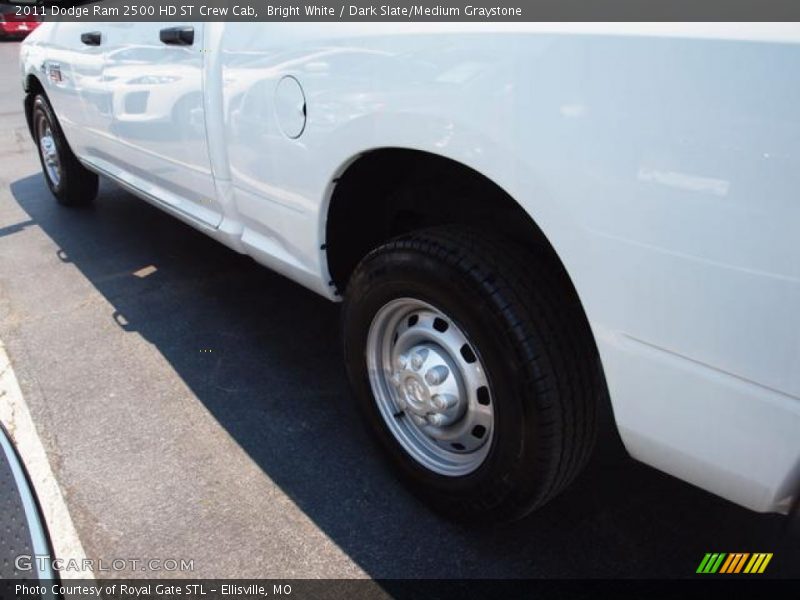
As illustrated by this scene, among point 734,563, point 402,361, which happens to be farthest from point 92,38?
point 734,563

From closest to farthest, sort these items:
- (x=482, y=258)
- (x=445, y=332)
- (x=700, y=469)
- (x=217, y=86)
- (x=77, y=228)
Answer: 1. (x=700, y=469)
2. (x=482, y=258)
3. (x=445, y=332)
4. (x=217, y=86)
5. (x=77, y=228)

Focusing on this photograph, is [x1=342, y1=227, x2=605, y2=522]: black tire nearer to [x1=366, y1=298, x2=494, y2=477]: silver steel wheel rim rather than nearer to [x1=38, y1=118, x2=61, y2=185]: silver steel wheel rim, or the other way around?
[x1=366, y1=298, x2=494, y2=477]: silver steel wheel rim

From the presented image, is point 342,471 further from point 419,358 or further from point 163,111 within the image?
point 163,111

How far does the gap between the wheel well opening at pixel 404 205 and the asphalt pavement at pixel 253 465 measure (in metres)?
0.69

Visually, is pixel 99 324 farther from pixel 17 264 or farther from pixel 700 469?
pixel 700 469

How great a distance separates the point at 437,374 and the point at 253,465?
33.8 inches

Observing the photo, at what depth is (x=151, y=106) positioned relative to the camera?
295cm

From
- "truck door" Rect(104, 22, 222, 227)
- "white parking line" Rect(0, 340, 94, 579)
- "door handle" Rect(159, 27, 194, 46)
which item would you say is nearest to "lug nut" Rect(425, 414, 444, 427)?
"white parking line" Rect(0, 340, 94, 579)

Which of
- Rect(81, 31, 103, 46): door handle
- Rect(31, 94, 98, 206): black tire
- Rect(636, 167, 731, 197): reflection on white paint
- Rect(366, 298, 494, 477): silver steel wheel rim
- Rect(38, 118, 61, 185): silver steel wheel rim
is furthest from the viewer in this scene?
Rect(38, 118, 61, 185): silver steel wheel rim

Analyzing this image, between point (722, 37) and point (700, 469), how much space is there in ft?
2.90

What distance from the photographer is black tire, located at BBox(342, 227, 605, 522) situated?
1677mm

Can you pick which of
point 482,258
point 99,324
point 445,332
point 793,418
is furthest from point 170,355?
point 793,418

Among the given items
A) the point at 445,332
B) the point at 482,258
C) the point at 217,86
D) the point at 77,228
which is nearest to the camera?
the point at 482,258

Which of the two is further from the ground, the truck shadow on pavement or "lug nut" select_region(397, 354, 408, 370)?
"lug nut" select_region(397, 354, 408, 370)
